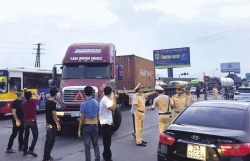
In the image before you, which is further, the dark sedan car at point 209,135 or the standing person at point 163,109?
the standing person at point 163,109

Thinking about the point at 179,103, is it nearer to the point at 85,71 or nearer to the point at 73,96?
the point at 73,96

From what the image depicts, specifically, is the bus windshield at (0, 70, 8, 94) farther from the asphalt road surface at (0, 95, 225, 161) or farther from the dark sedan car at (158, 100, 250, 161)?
the dark sedan car at (158, 100, 250, 161)

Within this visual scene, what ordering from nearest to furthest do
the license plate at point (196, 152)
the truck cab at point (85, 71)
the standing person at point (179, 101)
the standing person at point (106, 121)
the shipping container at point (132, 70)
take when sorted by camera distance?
the license plate at point (196, 152) < the standing person at point (106, 121) < the standing person at point (179, 101) < the truck cab at point (85, 71) < the shipping container at point (132, 70)

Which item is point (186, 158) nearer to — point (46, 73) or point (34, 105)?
point (34, 105)

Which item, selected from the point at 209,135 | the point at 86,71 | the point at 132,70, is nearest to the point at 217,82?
the point at 132,70

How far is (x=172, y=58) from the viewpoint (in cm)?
5753

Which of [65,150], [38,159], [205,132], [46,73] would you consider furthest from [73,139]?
[46,73]

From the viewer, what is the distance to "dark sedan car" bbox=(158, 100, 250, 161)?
4105mm

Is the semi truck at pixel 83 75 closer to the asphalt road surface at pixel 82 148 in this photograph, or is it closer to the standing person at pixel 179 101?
the asphalt road surface at pixel 82 148

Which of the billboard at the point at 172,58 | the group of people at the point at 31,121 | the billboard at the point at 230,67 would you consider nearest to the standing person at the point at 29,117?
the group of people at the point at 31,121

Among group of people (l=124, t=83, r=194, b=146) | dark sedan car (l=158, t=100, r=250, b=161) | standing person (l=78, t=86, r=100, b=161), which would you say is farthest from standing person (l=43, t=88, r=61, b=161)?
dark sedan car (l=158, t=100, r=250, b=161)

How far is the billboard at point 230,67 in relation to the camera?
99975mm

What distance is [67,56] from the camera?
1198cm

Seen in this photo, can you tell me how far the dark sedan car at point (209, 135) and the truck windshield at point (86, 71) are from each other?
663 centimetres
